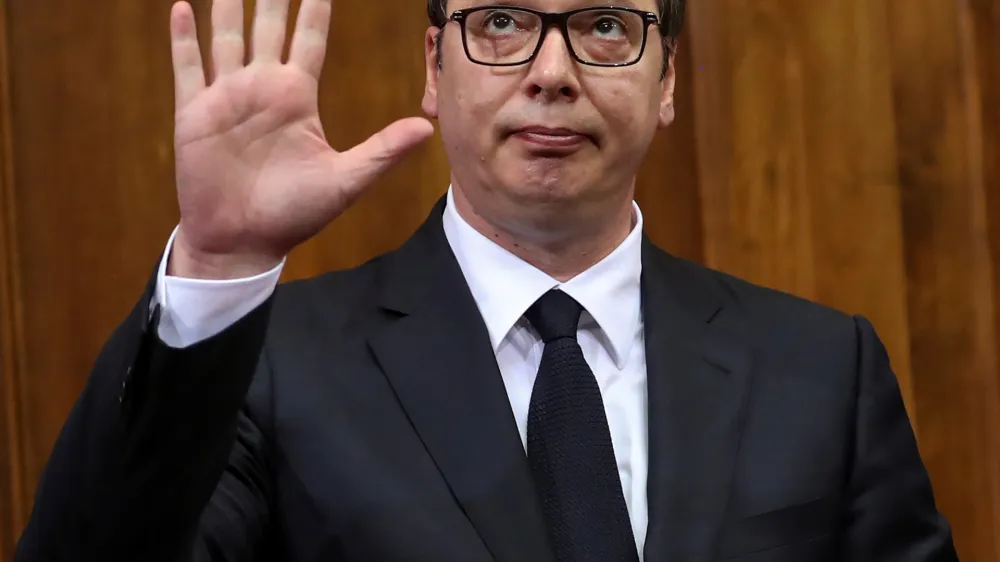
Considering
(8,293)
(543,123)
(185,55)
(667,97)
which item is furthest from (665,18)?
(8,293)

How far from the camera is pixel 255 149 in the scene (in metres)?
0.63

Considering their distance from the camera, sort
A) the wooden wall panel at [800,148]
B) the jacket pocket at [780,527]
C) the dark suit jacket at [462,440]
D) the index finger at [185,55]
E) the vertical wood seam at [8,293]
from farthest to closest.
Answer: the wooden wall panel at [800,148] → the vertical wood seam at [8,293] → the jacket pocket at [780,527] → the dark suit jacket at [462,440] → the index finger at [185,55]

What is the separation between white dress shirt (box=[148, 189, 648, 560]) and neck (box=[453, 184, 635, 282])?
12 millimetres

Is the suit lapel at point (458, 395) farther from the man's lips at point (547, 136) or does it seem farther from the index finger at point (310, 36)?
A: the index finger at point (310, 36)

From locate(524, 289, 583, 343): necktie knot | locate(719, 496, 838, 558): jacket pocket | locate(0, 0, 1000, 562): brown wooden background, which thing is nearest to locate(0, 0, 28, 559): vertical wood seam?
locate(0, 0, 1000, 562): brown wooden background

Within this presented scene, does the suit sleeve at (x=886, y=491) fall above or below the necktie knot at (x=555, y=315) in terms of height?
below

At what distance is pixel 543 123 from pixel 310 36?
0.28 m

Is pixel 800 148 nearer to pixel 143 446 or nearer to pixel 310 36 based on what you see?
pixel 310 36

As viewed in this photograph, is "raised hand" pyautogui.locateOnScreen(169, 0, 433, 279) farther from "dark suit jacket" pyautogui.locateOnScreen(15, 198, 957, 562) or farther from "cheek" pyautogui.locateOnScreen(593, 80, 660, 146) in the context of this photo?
"cheek" pyautogui.locateOnScreen(593, 80, 660, 146)

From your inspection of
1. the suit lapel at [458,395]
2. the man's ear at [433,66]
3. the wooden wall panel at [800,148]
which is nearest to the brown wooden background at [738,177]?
the wooden wall panel at [800,148]

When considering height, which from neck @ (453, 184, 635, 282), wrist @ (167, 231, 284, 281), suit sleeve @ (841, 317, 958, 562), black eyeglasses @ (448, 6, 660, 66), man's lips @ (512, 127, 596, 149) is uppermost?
black eyeglasses @ (448, 6, 660, 66)

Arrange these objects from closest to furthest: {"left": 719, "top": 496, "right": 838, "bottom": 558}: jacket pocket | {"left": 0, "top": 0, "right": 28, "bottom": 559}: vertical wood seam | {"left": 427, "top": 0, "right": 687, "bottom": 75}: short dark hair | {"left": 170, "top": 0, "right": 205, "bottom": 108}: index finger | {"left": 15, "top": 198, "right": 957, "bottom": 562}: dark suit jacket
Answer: {"left": 170, "top": 0, "right": 205, "bottom": 108}: index finger
{"left": 15, "top": 198, "right": 957, "bottom": 562}: dark suit jacket
{"left": 719, "top": 496, "right": 838, "bottom": 558}: jacket pocket
{"left": 427, "top": 0, "right": 687, "bottom": 75}: short dark hair
{"left": 0, "top": 0, "right": 28, "bottom": 559}: vertical wood seam

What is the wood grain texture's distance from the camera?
4.46 feet

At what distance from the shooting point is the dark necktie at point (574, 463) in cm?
81
